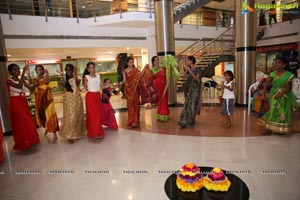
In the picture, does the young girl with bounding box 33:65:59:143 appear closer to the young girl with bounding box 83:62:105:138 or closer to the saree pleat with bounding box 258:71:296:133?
the young girl with bounding box 83:62:105:138

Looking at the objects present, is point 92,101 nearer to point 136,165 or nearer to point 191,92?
point 136,165

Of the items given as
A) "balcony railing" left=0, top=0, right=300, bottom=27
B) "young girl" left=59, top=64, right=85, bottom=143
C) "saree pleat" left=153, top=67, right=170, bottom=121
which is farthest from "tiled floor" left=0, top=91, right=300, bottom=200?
"balcony railing" left=0, top=0, right=300, bottom=27

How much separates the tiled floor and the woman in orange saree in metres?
0.30

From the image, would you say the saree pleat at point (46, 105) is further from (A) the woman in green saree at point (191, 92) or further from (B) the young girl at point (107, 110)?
(A) the woman in green saree at point (191, 92)

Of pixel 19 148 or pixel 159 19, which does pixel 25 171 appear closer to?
pixel 19 148

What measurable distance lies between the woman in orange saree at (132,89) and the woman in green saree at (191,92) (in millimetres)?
984

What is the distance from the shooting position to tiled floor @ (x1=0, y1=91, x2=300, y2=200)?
2.40 m

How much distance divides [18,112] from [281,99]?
4.35 metres

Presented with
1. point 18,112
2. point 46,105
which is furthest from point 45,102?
point 18,112

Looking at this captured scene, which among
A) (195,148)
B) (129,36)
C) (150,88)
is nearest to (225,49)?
(129,36)

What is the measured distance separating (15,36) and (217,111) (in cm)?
604

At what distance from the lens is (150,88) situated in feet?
15.9

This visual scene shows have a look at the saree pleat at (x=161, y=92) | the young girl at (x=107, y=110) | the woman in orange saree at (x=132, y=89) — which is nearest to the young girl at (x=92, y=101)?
the young girl at (x=107, y=110)

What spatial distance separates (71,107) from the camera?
3.96 metres
